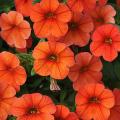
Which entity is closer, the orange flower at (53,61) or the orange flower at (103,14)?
the orange flower at (53,61)

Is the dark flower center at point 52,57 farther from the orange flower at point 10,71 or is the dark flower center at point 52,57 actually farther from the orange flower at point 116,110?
the orange flower at point 116,110

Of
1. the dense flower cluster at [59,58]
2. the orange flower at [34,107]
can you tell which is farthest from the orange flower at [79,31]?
the orange flower at [34,107]

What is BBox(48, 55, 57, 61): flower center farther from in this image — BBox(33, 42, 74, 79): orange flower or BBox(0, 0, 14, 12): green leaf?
BBox(0, 0, 14, 12): green leaf

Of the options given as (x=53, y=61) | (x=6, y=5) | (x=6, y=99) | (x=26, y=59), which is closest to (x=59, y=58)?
(x=53, y=61)

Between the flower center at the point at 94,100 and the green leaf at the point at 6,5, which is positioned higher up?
the green leaf at the point at 6,5

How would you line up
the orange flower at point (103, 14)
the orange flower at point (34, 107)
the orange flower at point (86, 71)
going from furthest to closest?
the orange flower at point (103, 14) < the orange flower at point (86, 71) < the orange flower at point (34, 107)

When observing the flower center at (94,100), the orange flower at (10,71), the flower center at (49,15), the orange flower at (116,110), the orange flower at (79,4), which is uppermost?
the orange flower at (79,4)
